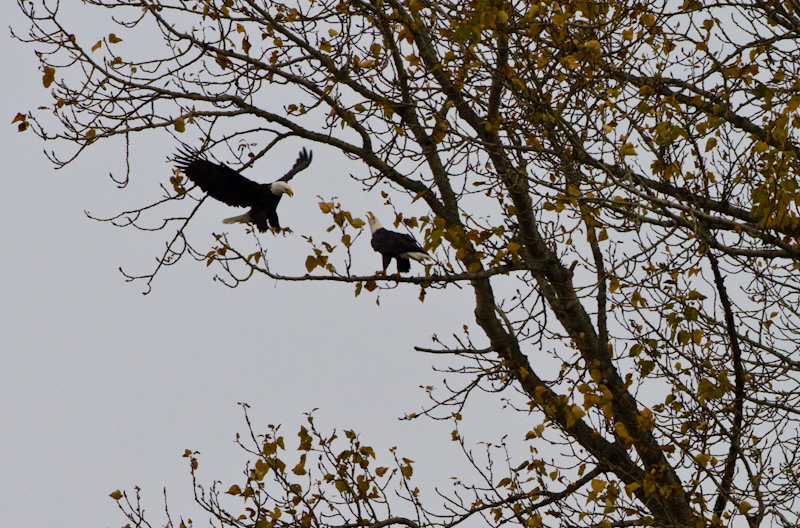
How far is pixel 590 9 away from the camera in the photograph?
4.77 meters

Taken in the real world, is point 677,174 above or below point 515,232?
below

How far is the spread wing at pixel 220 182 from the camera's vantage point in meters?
7.73

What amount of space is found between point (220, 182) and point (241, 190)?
315mm

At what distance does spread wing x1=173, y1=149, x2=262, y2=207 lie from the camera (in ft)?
25.3

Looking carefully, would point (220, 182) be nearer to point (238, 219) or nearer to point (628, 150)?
point (238, 219)

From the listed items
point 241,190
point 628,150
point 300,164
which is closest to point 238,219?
point 241,190

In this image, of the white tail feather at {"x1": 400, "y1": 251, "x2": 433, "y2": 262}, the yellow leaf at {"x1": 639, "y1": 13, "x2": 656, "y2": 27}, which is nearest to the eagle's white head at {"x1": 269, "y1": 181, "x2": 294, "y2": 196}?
the white tail feather at {"x1": 400, "y1": 251, "x2": 433, "y2": 262}

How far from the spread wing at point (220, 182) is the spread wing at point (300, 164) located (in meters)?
0.64

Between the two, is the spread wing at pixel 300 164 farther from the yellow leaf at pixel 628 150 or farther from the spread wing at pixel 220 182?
the yellow leaf at pixel 628 150

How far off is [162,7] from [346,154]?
59.3 inches

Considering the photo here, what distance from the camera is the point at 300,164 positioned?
9562 mm

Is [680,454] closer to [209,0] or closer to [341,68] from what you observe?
[341,68]

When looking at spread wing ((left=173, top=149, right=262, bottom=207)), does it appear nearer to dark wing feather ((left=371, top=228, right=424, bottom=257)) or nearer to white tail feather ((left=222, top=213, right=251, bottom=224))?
white tail feather ((left=222, top=213, right=251, bottom=224))

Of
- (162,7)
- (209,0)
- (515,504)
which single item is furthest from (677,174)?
(162,7)
